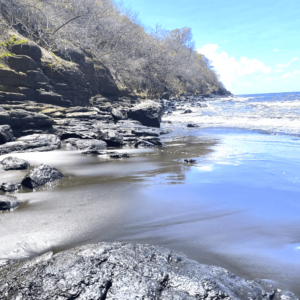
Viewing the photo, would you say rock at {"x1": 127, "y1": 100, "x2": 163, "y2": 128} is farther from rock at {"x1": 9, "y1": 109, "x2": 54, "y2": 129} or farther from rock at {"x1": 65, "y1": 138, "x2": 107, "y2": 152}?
rock at {"x1": 65, "y1": 138, "x2": 107, "y2": 152}

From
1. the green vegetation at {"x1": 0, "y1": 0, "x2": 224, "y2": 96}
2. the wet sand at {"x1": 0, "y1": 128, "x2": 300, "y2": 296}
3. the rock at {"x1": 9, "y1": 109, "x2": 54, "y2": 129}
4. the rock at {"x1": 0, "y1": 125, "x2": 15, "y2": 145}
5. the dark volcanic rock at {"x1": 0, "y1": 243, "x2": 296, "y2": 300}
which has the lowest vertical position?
the wet sand at {"x1": 0, "y1": 128, "x2": 300, "y2": 296}

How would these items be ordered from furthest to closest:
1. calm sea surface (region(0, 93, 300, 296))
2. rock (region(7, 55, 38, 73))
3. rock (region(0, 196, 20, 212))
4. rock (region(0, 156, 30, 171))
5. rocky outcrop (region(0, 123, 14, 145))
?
1. rock (region(7, 55, 38, 73))
2. rocky outcrop (region(0, 123, 14, 145))
3. rock (region(0, 156, 30, 171))
4. rock (region(0, 196, 20, 212))
5. calm sea surface (region(0, 93, 300, 296))

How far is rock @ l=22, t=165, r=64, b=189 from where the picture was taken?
4.18 meters

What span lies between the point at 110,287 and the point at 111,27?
94.3 ft

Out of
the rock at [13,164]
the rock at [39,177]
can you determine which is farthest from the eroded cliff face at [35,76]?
the rock at [39,177]

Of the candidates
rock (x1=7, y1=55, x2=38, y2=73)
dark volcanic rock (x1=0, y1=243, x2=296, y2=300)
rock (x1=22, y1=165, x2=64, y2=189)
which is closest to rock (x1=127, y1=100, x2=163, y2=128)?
rock (x1=7, y1=55, x2=38, y2=73)

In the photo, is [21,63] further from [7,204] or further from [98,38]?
[98,38]

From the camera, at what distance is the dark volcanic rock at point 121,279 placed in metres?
1.61

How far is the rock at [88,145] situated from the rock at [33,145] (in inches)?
23.7

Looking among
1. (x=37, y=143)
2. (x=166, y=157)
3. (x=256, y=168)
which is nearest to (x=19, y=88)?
(x=37, y=143)

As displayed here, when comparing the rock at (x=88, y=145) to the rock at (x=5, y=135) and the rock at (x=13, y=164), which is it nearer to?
the rock at (x=5, y=135)

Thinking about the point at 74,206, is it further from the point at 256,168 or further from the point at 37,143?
the point at 37,143

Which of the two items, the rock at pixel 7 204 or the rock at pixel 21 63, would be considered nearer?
the rock at pixel 7 204

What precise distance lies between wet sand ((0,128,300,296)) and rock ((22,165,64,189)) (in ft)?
0.57
